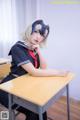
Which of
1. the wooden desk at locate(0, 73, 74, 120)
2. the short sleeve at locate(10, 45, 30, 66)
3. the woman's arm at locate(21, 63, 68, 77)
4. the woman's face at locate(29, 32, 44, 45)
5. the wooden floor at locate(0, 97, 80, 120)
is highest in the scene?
the woman's face at locate(29, 32, 44, 45)

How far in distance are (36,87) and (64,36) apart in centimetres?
152

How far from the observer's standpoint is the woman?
4.52 ft

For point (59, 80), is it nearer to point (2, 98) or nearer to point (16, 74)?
point (16, 74)

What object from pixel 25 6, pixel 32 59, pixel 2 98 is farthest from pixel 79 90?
pixel 25 6

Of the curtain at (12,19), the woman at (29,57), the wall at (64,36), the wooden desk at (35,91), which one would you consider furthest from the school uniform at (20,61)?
the curtain at (12,19)

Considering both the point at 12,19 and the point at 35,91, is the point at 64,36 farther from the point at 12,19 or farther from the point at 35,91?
the point at 35,91

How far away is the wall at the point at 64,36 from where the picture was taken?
239cm

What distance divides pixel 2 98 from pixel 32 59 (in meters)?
0.45

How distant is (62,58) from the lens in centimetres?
260

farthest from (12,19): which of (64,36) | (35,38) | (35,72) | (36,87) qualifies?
(36,87)

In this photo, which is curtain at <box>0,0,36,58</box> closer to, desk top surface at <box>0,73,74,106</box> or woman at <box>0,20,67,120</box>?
woman at <box>0,20,67,120</box>

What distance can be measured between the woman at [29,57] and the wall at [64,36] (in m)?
0.92

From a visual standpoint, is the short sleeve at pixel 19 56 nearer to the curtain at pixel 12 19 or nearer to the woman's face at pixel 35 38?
the woman's face at pixel 35 38

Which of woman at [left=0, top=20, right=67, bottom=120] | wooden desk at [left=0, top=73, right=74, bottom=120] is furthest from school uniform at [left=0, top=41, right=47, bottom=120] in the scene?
wooden desk at [left=0, top=73, right=74, bottom=120]
